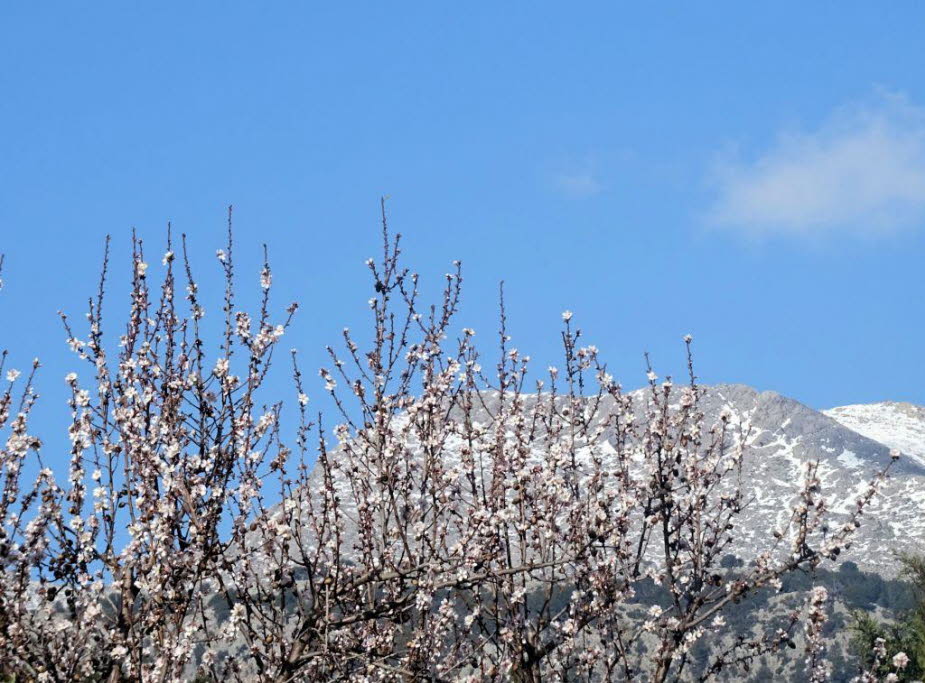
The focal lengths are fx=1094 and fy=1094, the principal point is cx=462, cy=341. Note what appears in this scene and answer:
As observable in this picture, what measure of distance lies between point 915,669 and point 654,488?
175ft

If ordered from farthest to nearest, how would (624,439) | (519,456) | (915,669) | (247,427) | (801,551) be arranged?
(915,669), (624,439), (519,456), (801,551), (247,427)

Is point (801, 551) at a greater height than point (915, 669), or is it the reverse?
point (801, 551)

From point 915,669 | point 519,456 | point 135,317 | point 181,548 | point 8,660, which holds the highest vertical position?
point 135,317

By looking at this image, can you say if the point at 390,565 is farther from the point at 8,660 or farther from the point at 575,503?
the point at 8,660

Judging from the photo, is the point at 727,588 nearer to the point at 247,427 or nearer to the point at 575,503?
the point at 575,503

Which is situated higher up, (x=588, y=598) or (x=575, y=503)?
(x=575, y=503)

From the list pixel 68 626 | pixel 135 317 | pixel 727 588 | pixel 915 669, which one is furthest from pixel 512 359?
pixel 915 669

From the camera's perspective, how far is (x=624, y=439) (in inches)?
447

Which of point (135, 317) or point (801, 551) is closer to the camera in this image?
point (135, 317)

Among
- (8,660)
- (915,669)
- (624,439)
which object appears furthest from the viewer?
(915,669)

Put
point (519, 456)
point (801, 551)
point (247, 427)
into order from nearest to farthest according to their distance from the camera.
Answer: point (247, 427) < point (801, 551) < point (519, 456)

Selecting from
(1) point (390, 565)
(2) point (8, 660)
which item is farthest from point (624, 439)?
(2) point (8, 660)

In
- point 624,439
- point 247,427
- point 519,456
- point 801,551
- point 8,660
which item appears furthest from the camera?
point 624,439

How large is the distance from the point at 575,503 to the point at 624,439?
112 cm
